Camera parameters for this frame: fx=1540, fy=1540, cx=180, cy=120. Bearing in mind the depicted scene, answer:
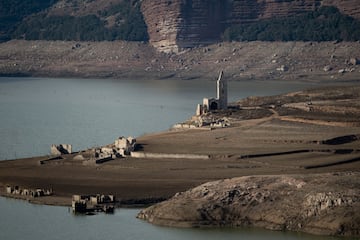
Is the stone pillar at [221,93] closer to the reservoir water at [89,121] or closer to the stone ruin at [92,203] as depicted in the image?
the reservoir water at [89,121]

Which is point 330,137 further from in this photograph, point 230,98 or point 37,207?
point 230,98

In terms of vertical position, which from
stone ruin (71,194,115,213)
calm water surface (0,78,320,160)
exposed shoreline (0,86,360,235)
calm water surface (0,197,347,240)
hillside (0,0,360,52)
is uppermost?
hillside (0,0,360,52)

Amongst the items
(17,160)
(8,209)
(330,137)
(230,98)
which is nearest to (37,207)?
(8,209)

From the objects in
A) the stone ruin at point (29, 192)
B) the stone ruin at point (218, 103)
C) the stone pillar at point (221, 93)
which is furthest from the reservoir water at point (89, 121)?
the stone pillar at point (221, 93)

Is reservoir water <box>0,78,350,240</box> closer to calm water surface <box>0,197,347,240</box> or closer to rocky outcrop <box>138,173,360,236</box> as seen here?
calm water surface <box>0,197,347,240</box>

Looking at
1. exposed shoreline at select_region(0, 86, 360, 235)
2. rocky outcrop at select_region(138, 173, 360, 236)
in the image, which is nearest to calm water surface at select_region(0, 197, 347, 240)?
rocky outcrop at select_region(138, 173, 360, 236)

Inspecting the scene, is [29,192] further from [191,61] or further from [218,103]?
[191,61]
